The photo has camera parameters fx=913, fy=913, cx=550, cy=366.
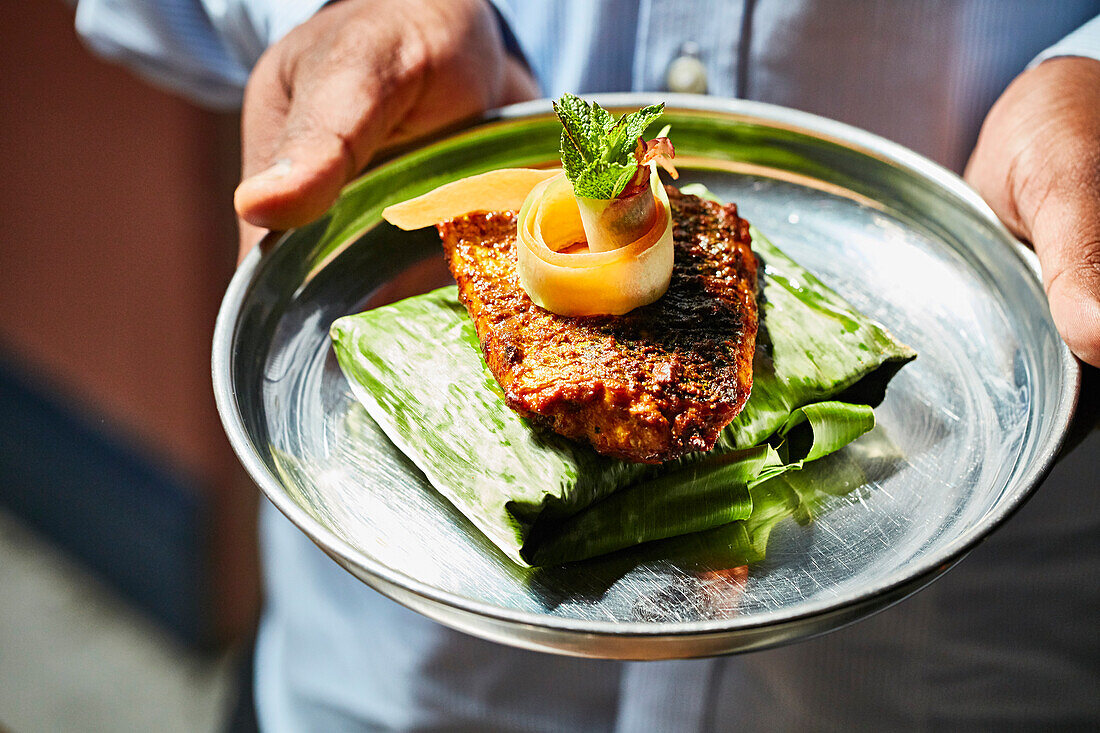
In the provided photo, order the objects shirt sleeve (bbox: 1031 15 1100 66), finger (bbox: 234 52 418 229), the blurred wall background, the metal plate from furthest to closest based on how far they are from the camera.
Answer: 1. the blurred wall background
2. shirt sleeve (bbox: 1031 15 1100 66)
3. finger (bbox: 234 52 418 229)
4. the metal plate

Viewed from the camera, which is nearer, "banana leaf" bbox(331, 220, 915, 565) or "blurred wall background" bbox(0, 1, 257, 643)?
"banana leaf" bbox(331, 220, 915, 565)

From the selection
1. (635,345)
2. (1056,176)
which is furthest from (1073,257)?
(635,345)

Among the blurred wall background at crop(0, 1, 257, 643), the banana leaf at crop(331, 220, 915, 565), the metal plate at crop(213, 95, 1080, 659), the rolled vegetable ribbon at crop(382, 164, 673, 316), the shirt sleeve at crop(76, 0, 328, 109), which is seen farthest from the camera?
the blurred wall background at crop(0, 1, 257, 643)

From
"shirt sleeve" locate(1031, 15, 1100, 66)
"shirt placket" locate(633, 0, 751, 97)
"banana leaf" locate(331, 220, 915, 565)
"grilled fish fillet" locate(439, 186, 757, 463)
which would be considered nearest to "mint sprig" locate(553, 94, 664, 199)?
"grilled fish fillet" locate(439, 186, 757, 463)

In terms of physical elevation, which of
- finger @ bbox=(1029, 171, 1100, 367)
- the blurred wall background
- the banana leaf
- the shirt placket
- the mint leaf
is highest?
the mint leaf

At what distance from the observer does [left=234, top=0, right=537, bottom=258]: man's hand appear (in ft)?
5.60

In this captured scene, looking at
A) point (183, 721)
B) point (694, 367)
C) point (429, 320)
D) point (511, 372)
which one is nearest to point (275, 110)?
point (429, 320)

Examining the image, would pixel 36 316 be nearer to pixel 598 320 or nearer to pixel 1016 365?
pixel 598 320

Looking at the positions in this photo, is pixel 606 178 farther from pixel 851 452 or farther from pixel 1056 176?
pixel 1056 176

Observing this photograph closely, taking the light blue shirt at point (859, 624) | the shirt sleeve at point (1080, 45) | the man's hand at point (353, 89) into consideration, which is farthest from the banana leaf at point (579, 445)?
the shirt sleeve at point (1080, 45)

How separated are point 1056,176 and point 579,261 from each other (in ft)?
3.26

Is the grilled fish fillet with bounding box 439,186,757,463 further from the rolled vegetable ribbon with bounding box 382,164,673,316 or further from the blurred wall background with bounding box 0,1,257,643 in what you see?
the blurred wall background with bounding box 0,1,257,643

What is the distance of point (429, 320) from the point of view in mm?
1635

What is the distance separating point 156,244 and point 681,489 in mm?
3686
